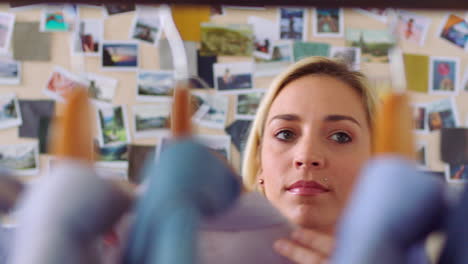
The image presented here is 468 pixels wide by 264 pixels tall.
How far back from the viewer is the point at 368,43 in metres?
1.80

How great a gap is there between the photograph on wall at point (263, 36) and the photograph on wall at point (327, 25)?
147 mm

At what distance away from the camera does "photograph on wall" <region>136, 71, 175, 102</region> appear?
5.68 ft

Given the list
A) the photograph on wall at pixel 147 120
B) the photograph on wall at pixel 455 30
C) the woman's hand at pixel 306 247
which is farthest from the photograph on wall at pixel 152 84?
the woman's hand at pixel 306 247

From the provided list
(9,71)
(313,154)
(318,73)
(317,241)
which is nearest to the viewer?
(317,241)

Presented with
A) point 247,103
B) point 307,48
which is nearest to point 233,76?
point 247,103

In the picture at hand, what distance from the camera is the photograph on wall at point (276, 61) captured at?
70.0 inches

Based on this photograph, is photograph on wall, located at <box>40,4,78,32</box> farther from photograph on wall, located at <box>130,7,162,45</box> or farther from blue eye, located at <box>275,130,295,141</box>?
blue eye, located at <box>275,130,295,141</box>

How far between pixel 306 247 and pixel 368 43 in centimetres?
148

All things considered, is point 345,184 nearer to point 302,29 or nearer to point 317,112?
point 317,112

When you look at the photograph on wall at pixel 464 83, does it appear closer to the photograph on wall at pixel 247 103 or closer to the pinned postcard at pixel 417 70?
the pinned postcard at pixel 417 70

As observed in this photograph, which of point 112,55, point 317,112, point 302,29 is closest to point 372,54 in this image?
point 302,29

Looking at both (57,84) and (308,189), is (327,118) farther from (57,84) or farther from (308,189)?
(57,84)

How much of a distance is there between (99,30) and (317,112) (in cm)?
123

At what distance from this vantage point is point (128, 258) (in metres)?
0.32
